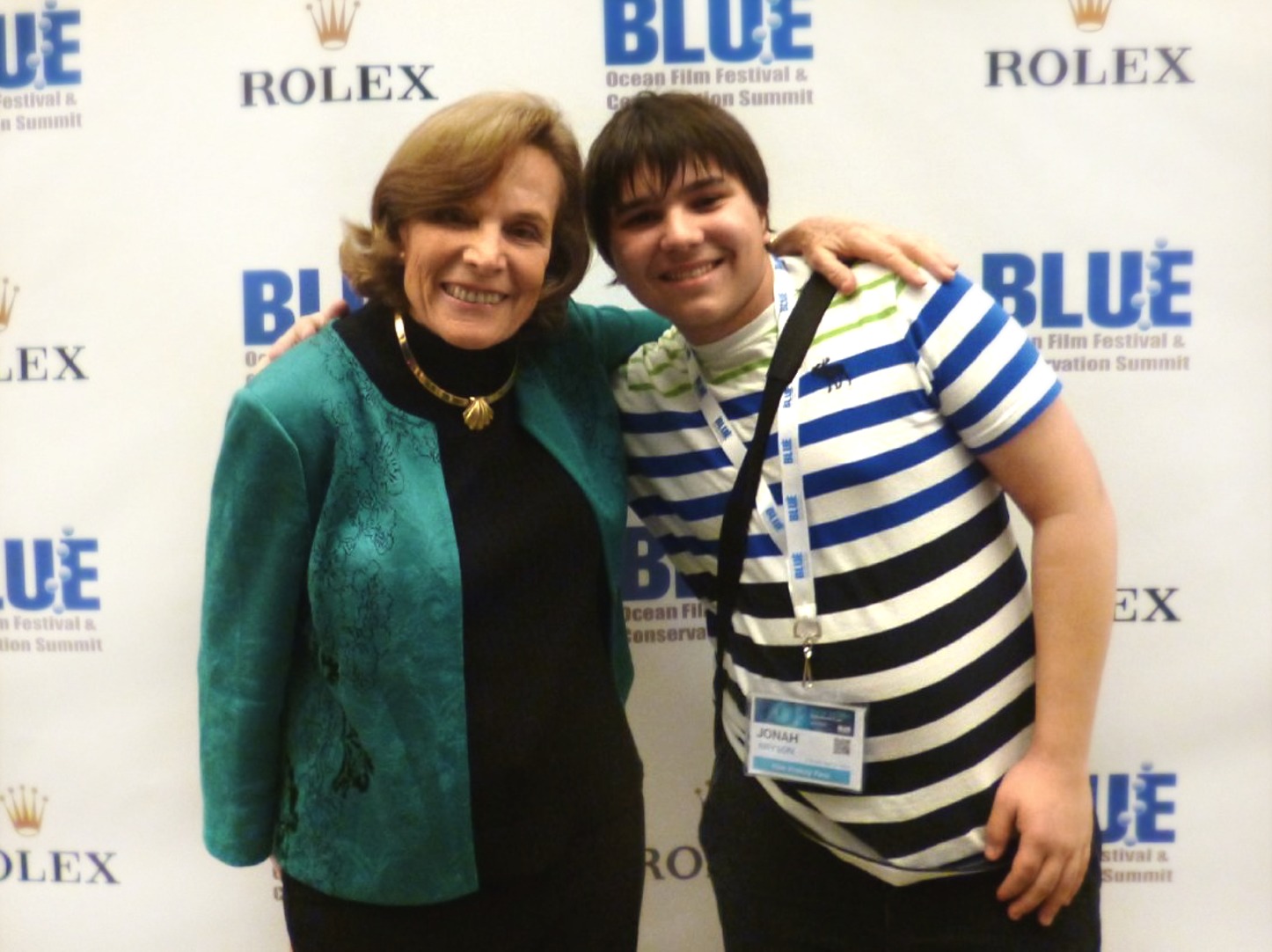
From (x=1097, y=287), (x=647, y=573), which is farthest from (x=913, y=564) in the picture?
(x=1097, y=287)

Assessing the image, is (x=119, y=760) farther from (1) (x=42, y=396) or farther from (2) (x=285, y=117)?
(2) (x=285, y=117)

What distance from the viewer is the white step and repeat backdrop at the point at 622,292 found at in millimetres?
1532

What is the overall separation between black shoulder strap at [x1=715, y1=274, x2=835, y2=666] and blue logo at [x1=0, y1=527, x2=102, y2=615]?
1.16 meters

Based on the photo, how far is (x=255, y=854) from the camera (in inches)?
43.8

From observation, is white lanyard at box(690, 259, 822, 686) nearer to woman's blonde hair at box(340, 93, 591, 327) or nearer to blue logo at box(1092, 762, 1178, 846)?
woman's blonde hair at box(340, 93, 591, 327)

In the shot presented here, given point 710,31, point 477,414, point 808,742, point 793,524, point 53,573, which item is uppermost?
point 710,31

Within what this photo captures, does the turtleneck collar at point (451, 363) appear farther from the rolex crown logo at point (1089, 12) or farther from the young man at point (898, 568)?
the rolex crown logo at point (1089, 12)

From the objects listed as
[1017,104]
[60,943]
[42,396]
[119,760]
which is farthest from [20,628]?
[1017,104]

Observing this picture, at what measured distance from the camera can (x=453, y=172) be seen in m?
1.00

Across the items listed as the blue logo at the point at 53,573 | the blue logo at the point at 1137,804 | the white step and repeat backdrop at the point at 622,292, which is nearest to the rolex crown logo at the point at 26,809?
the white step and repeat backdrop at the point at 622,292

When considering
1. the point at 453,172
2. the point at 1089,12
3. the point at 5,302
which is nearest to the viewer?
the point at 453,172

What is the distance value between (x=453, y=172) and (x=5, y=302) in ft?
3.52

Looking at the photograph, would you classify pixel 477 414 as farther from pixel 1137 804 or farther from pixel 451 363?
pixel 1137 804

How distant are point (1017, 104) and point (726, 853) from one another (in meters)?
1.18
